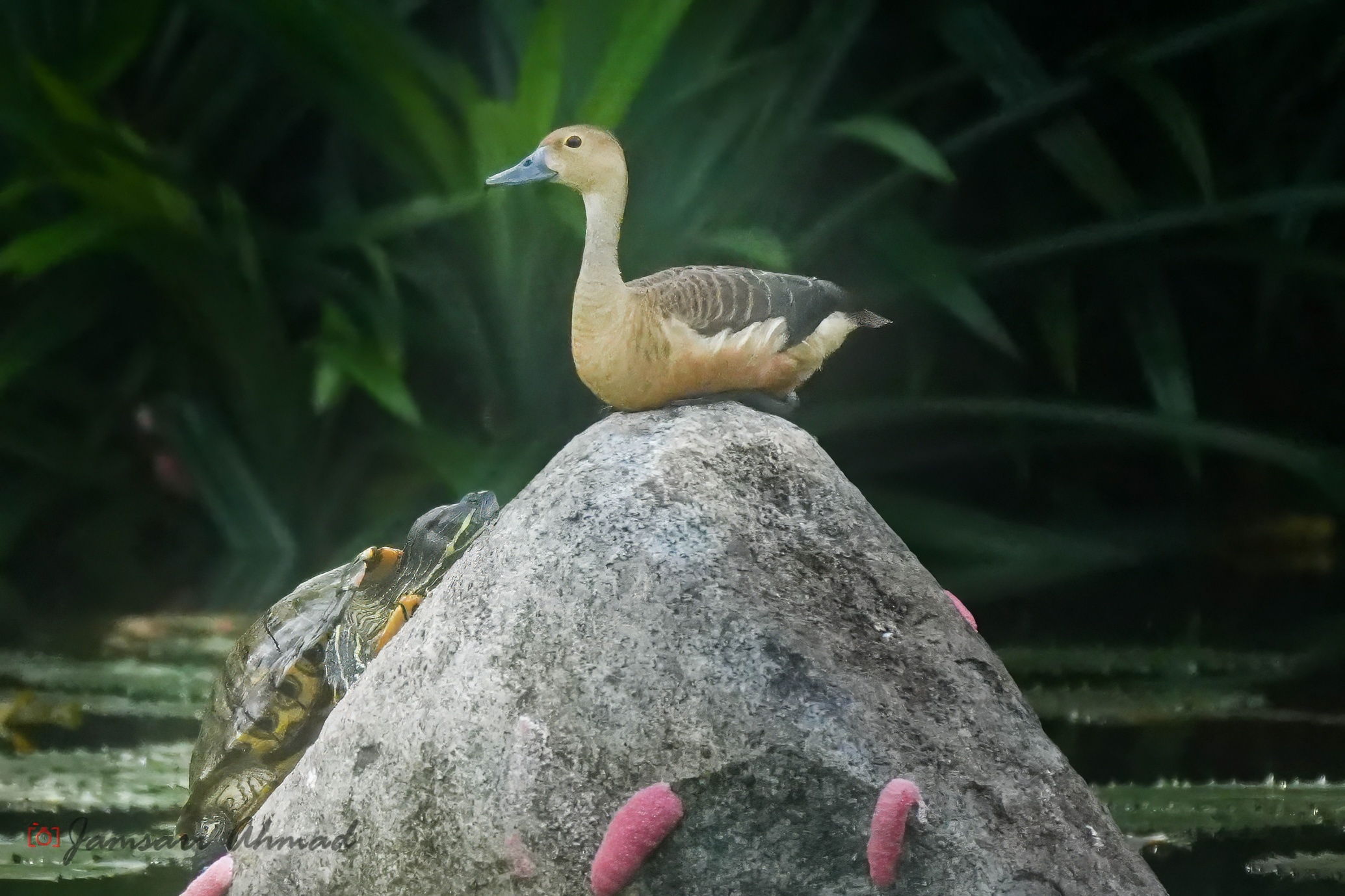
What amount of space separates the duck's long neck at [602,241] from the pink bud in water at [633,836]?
0.33 m

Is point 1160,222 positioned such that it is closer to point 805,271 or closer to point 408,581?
point 805,271

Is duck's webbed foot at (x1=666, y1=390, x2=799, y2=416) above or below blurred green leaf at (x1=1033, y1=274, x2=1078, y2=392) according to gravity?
below

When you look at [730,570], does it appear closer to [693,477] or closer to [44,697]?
[693,477]

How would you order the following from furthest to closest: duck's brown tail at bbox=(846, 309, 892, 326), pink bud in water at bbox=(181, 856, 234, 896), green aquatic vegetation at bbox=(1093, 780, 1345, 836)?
green aquatic vegetation at bbox=(1093, 780, 1345, 836), duck's brown tail at bbox=(846, 309, 892, 326), pink bud in water at bbox=(181, 856, 234, 896)

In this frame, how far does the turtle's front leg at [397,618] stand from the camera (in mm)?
802

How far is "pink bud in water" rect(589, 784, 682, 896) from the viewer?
1.92ft

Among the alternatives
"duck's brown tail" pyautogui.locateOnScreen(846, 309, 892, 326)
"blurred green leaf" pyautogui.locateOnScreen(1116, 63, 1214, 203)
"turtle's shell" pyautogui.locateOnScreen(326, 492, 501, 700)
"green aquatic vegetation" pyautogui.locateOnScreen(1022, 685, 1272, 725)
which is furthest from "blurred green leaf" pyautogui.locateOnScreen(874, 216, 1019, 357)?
"turtle's shell" pyautogui.locateOnScreen(326, 492, 501, 700)

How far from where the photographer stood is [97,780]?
1084mm

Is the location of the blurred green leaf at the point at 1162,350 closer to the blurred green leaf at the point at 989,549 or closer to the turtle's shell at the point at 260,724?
the blurred green leaf at the point at 989,549

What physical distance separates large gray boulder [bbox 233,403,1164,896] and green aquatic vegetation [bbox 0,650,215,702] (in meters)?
0.64

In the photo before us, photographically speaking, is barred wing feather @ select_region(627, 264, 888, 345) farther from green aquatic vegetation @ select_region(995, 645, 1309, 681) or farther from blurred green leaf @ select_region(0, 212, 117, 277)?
blurred green leaf @ select_region(0, 212, 117, 277)

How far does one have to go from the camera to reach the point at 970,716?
0.65 metres

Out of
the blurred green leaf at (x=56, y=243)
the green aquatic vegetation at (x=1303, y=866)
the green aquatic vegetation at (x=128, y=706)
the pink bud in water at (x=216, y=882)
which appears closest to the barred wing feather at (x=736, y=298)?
the pink bud in water at (x=216, y=882)

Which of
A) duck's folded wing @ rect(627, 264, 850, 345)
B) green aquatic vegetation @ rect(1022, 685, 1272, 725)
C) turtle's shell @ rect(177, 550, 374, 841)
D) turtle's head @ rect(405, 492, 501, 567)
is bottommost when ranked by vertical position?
turtle's shell @ rect(177, 550, 374, 841)
